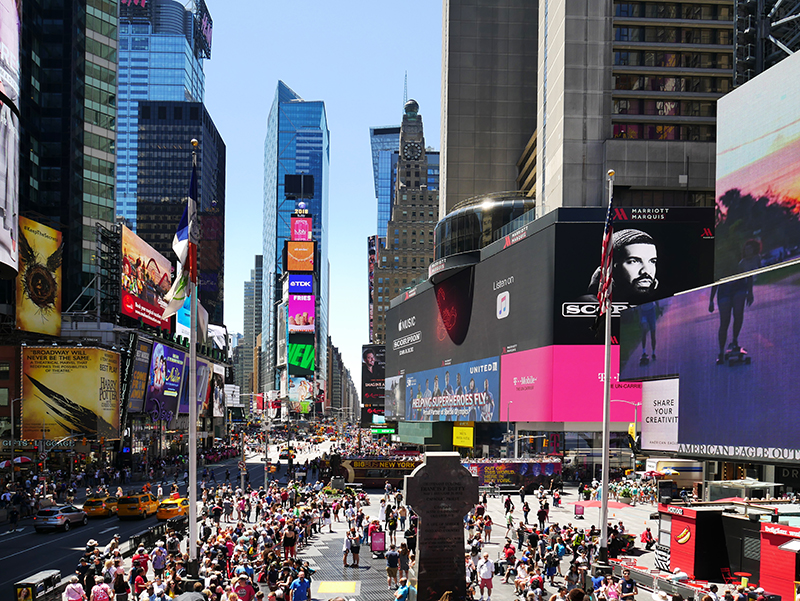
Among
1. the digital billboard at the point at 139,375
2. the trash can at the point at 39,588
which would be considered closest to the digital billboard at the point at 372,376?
the digital billboard at the point at 139,375

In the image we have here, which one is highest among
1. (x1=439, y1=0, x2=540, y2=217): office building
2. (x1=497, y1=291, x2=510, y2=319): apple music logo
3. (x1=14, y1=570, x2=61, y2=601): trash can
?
(x1=439, y1=0, x2=540, y2=217): office building

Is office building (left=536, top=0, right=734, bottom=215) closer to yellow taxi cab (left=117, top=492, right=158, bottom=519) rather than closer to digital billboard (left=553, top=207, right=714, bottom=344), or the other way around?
digital billboard (left=553, top=207, right=714, bottom=344)

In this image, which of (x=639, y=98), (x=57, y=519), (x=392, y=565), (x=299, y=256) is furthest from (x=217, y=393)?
(x=392, y=565)

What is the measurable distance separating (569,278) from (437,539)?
51.3 meters

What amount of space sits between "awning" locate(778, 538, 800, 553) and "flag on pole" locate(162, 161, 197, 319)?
17.0 meters

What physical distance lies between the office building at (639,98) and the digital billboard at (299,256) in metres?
126

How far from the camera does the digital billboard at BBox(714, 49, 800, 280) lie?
4044 centimetres

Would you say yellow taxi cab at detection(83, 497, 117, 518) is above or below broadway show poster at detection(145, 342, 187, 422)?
below

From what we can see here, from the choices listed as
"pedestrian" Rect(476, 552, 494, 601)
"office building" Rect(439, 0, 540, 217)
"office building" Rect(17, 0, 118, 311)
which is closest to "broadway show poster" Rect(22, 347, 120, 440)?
"office building" Rect(17, 0, 118, 311)

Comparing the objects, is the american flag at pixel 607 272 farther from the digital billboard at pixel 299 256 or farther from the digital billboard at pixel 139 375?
the digital billboard at pixel 299 256

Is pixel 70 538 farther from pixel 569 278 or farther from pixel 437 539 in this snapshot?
pixel 569 278

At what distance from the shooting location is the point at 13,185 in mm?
40938

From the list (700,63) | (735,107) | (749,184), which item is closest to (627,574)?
(749,184)

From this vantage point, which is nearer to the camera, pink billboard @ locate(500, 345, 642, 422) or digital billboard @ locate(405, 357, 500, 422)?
pink billboard @ locate(500, 345, 642, 422)
